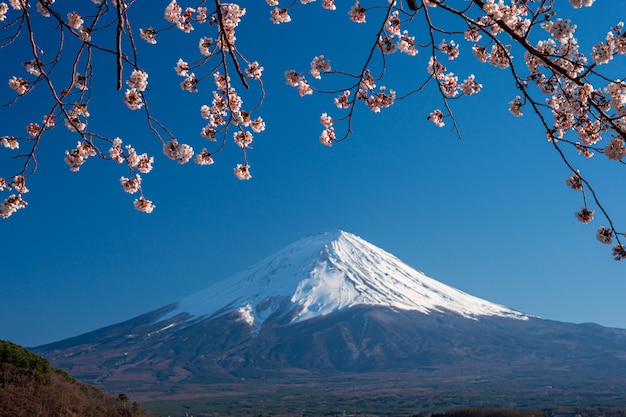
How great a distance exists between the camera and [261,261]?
187250 millimetres

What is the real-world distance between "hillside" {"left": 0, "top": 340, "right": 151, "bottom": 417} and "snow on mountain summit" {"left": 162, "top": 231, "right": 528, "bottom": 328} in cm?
11821

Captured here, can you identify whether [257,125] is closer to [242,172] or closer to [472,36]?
[242,172]

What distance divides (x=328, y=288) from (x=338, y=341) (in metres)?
29.0

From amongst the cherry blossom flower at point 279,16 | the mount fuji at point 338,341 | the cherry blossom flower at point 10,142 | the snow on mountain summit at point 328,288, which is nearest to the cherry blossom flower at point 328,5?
the cherry blossom flower at point 279,16

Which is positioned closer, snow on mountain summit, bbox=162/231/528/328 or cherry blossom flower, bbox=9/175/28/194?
cherry blossom flower, bbox=9/175/28/194

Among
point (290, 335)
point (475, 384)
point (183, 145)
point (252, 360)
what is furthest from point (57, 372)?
point (290, 335)

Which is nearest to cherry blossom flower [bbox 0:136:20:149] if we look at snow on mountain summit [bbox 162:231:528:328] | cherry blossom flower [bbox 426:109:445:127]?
cherry blossom flower [bbox 426:109:445:127]

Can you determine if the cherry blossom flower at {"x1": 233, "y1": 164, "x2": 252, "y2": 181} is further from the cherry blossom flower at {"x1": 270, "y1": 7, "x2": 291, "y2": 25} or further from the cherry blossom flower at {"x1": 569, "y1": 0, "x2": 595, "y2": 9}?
the cherry blossom flower at {"x1": 569, "y1": 0, "x2": 595, "y2": 9}

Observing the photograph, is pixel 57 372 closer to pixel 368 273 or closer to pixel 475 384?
pixel 475 384

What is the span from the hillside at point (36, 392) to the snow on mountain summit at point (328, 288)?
388 feet

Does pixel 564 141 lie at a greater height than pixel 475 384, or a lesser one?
greater

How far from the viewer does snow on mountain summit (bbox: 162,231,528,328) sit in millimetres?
145500

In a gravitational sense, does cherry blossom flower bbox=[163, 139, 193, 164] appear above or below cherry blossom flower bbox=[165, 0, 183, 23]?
below

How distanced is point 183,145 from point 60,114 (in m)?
0.95
